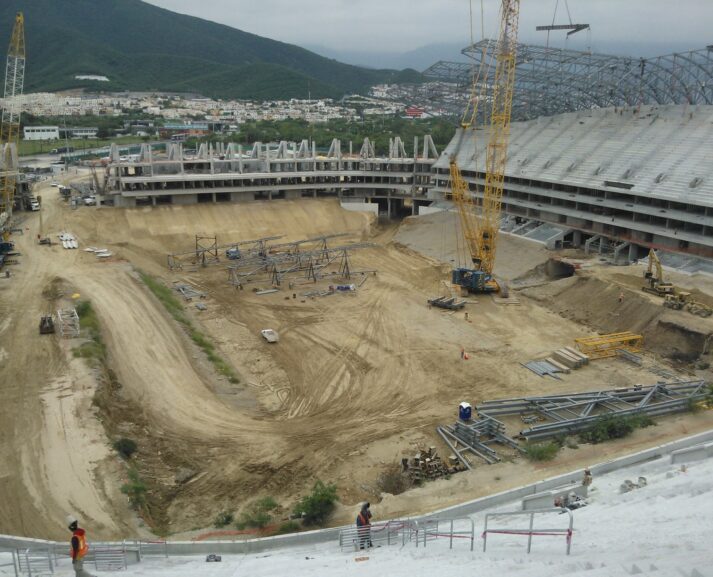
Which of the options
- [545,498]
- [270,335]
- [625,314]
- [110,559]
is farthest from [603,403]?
[110,559]

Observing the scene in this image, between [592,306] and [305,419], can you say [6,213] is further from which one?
[592,306]

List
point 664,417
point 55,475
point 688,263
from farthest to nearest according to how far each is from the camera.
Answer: point 688,263 < point 664,417 < point 55,475

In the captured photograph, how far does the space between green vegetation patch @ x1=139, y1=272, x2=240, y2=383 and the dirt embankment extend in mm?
23607

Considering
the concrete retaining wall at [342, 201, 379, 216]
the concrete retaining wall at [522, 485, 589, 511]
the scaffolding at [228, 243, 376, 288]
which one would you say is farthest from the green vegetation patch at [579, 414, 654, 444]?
the concrete retaining wall at [342, 201, 379, 216]

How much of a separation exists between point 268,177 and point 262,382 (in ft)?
149

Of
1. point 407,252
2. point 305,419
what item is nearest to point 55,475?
point 305,419

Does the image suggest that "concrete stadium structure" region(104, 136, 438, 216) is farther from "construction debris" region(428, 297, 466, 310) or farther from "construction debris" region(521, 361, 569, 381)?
"construction debris" region(521, 361, 569, 381)

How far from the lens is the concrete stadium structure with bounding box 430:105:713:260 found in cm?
4938

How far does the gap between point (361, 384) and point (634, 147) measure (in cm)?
4145

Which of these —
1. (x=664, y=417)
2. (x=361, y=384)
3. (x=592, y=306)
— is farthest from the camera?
(x=592, y=306)

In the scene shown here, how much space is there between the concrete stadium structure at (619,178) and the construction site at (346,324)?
28cm

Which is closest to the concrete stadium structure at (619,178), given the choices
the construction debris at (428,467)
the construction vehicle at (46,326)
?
the construction debris at (428,467)

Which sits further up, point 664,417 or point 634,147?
point 634,147

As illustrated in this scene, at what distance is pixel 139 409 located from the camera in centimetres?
2705
